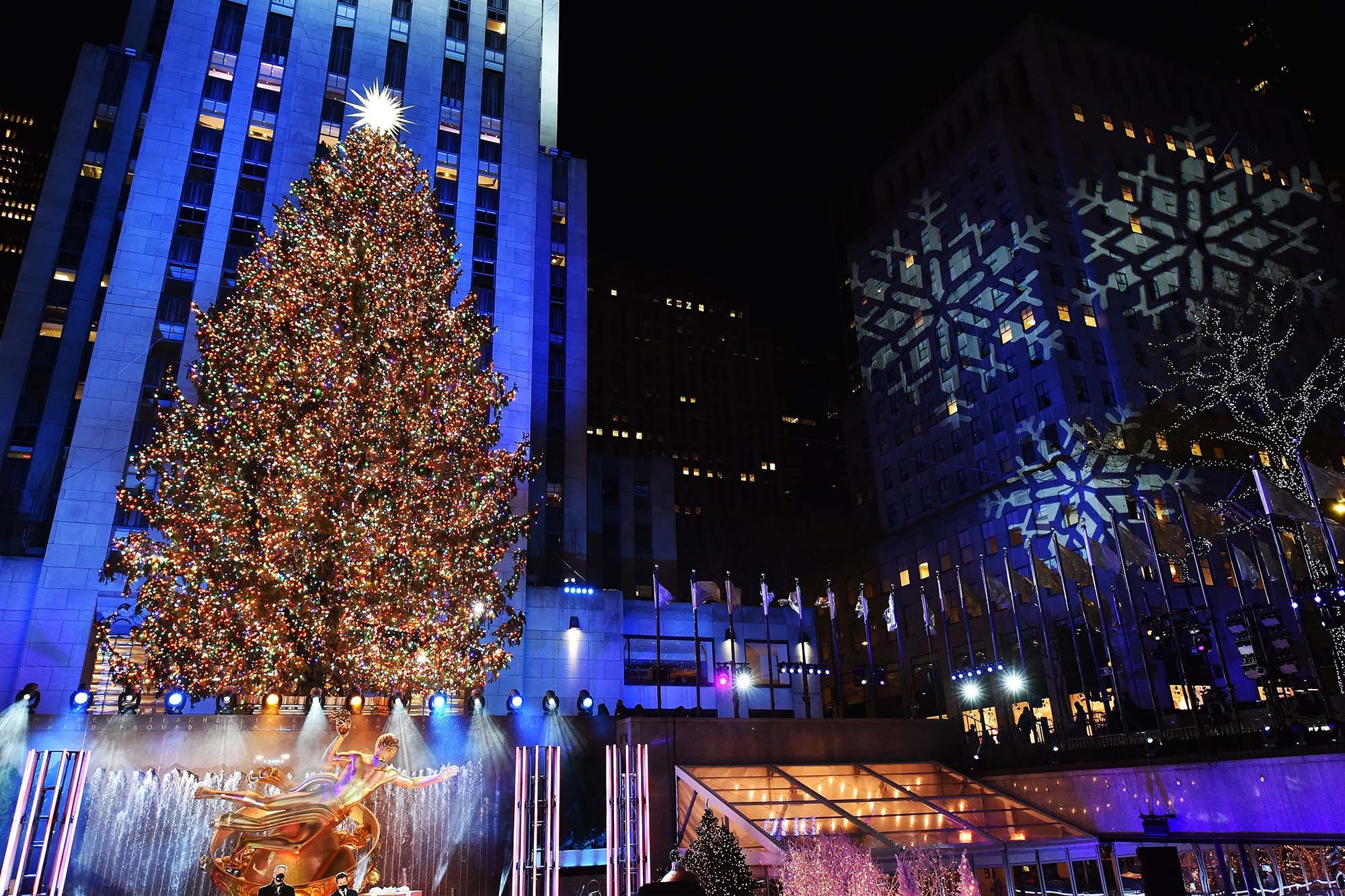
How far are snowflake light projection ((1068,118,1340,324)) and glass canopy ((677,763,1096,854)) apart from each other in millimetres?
44497

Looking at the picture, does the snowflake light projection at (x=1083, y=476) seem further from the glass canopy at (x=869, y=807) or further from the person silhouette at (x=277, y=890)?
the person silhouette at (x=277, y=890)

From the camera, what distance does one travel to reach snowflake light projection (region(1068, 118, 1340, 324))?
56219 mm

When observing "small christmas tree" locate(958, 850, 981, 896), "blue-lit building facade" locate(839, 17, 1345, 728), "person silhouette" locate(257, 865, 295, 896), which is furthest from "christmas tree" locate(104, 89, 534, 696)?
"blue-lit building facade" locate(839, 17, 1345, 728)

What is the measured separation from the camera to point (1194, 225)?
195 feet

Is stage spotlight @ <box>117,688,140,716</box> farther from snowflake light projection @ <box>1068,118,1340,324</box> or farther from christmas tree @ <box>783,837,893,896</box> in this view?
snowflake light projection @ <box>1068,118,1340,324</box>

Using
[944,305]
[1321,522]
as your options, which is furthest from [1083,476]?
[1321,522]

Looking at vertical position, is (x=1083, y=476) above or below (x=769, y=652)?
above

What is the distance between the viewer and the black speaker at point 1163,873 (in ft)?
27.8

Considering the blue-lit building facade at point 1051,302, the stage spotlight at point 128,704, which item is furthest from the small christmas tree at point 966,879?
the blue-lit building facade at point 1051,302

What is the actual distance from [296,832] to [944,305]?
198ft

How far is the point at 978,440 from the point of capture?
57.8 metres

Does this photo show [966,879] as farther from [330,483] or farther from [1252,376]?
[1252,376]

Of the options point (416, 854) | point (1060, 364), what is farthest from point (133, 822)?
point (1060, 364)

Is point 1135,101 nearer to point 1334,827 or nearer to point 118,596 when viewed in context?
point 1334,827
